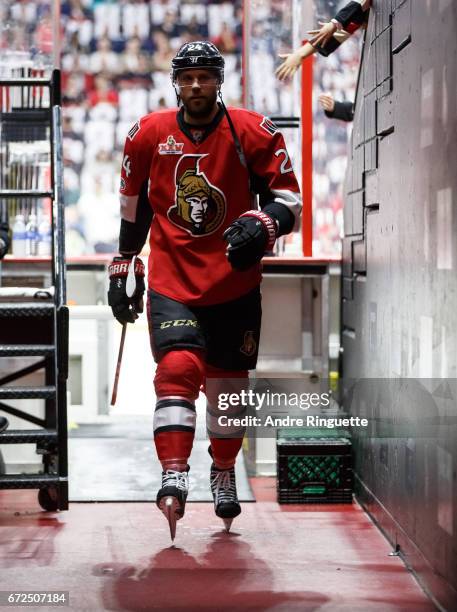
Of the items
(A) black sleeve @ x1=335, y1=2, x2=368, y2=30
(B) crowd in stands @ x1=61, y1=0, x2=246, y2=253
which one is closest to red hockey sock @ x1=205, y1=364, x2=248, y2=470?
(A) black sleeve @ x1=335, y1=2, x2=368, y2=30

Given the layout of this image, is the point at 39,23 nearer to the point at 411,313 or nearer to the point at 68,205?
the point at 68,205

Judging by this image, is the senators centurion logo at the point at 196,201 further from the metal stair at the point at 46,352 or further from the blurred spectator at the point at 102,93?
the blurred spectator at the point at 102,93

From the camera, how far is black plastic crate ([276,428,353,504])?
4.34 metres

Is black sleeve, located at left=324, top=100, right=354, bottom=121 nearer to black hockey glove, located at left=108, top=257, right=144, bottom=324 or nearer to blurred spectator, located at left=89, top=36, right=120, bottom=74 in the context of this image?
black hockey glove, located at left=108, top=257, right=144, bottom=324

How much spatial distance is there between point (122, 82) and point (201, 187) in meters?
4.49

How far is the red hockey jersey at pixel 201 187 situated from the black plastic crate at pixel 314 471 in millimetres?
→ 1035

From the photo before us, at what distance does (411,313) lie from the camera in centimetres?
324

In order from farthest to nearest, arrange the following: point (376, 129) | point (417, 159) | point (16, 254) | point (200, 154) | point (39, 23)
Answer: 1. point (39, 23)
2. point (16, 254)
3. point (376, 129)
4. point (200, 154)
5. point (417, 159)

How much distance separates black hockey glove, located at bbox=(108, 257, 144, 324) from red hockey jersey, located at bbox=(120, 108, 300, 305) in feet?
0.30

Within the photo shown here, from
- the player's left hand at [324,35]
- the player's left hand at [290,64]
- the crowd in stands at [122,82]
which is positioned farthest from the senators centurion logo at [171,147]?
the crowd in stands at [122,82]

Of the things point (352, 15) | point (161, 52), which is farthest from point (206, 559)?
point (161, 52)

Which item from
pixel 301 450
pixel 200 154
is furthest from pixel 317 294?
pixel 200 154

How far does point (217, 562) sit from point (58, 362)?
3.66ft

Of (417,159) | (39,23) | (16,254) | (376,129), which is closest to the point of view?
(417,159)
